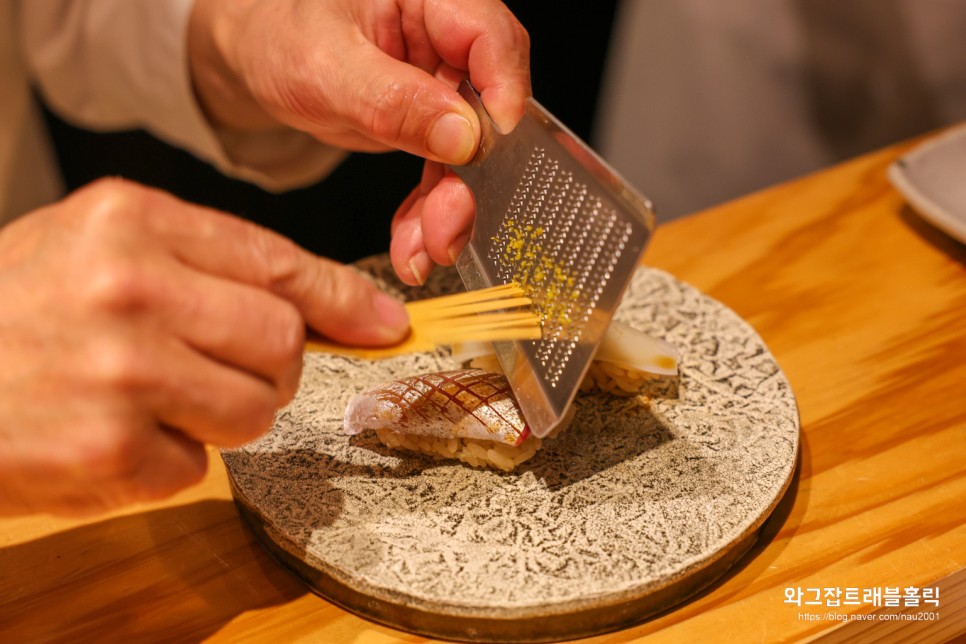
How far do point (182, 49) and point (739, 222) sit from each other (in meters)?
1.40

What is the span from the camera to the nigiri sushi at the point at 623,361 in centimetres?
146

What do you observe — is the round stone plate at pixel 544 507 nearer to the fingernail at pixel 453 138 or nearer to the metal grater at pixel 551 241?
the metal grater at pixel 551 241

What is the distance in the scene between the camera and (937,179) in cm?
212

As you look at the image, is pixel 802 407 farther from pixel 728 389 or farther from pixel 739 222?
pixel 739 222

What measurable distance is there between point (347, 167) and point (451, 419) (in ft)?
8.25

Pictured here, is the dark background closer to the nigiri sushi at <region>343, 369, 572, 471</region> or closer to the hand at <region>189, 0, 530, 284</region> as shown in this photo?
the hand at <region>189, 0, 530, 284</region>

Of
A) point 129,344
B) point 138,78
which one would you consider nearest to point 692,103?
point 138,78

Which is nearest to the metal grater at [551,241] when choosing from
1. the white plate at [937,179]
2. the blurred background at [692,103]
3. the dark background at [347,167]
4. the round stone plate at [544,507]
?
the round stone plate at [544,507]

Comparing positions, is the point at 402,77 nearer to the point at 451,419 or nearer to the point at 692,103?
the point at 451,419

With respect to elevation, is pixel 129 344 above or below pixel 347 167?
above

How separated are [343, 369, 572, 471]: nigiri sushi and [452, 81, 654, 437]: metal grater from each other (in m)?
0.05

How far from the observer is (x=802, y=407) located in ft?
5.24

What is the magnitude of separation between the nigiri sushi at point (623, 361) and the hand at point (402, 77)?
20cm

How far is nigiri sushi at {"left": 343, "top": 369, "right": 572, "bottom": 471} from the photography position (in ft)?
4.38
